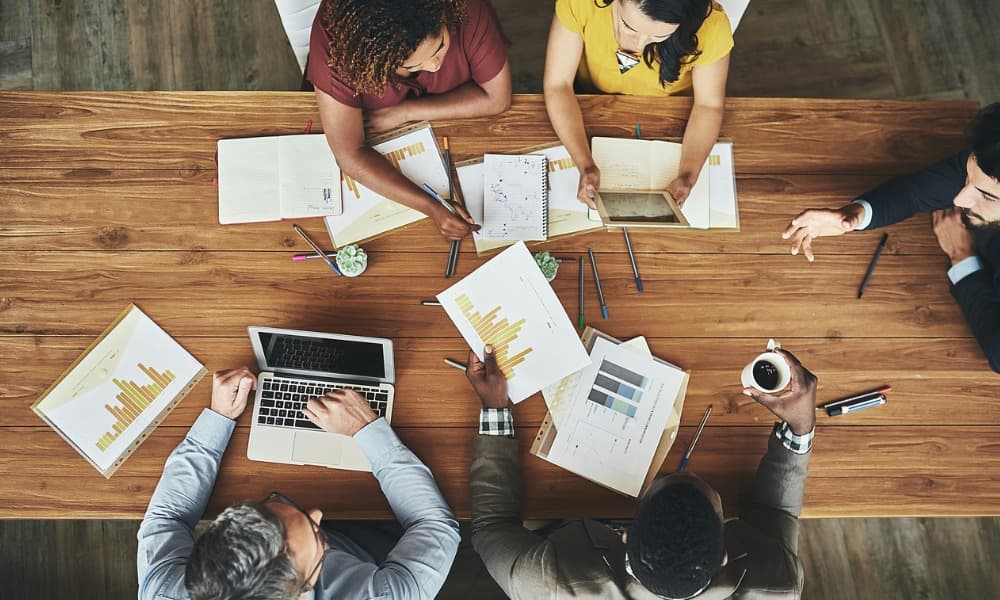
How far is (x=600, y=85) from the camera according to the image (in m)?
1.86

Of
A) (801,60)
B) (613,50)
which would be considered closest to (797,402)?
(613,50)

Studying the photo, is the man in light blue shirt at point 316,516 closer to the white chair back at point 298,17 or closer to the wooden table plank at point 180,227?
the wooden table plank at point 180,227

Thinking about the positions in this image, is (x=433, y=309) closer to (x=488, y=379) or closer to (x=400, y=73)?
(x=488, y=379)

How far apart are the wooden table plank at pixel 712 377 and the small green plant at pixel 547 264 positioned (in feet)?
0.90

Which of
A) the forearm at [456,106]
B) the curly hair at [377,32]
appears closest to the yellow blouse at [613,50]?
the forearm at [456,106]

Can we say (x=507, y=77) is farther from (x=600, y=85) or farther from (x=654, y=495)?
(x=654, y=495)

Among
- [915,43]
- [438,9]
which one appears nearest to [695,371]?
[438,9]

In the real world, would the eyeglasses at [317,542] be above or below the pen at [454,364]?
below

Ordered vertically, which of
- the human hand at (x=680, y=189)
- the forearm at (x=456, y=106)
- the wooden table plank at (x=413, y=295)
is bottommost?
the wooden table plank at (x=413, y=295)

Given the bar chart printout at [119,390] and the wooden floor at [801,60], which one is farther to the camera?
the wooden floor at [801,60]

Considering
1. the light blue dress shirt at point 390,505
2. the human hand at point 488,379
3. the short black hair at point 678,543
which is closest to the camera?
the short black hair at point 678,543

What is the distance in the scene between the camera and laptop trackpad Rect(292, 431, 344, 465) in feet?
4.83

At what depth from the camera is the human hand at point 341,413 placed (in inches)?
56.9

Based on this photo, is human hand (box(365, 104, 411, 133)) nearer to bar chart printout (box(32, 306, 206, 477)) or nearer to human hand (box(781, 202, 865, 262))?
bar chart printout (box(32, 306, 206, 477))
